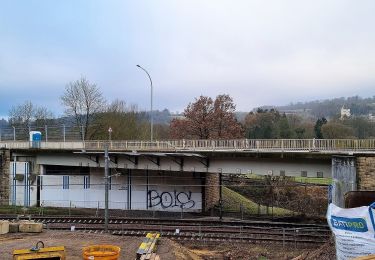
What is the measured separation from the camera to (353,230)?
8.61 meters

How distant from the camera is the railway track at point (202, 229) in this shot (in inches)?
954

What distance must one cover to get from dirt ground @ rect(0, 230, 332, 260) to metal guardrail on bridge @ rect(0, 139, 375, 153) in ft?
29.8

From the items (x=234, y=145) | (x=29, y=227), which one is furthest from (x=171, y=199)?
(x=29, y=227)

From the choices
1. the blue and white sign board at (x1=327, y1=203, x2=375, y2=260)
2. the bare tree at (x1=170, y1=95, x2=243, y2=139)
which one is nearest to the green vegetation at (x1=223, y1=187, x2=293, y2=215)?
the bare tree at (x1=170, y1=95, x2=243, y2=139)

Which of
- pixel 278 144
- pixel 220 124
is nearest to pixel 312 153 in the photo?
pixel 278 144

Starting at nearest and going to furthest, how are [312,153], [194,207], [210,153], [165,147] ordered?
[312,153]
[210,153]
[165,147]
[194,207]

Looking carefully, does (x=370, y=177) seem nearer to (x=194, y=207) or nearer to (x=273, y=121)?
(x=194, y=207)

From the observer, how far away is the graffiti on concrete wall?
41.2 m

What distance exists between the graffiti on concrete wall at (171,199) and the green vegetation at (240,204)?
4494 mm

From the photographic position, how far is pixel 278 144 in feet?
105

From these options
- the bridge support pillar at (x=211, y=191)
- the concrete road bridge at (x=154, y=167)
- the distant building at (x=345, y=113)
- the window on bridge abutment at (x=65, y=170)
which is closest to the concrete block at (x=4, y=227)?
the concrete road bridge at (x=154, y=167)

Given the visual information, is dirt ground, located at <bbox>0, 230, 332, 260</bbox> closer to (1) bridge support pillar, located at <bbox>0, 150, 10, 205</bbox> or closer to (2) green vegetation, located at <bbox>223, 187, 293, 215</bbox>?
(2) green vegetation, located at <bbox>223, 187, 293, 215</bbox>

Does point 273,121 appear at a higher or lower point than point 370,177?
higher

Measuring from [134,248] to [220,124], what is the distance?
39956 millimetres
